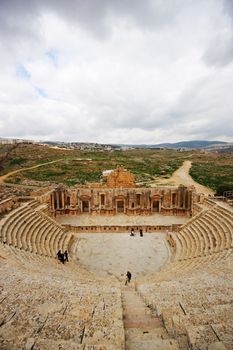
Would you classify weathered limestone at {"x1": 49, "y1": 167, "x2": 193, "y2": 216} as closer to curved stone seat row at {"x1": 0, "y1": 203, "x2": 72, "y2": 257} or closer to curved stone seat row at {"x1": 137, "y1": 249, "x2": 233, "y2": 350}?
curved stone seat row at {"x1": 0, "y1": 203, "x2": 72, "y2": 257}

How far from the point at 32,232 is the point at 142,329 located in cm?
1409

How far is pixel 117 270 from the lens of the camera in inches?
674

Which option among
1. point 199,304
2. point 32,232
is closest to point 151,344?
point 199,304

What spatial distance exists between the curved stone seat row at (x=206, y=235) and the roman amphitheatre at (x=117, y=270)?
102mm

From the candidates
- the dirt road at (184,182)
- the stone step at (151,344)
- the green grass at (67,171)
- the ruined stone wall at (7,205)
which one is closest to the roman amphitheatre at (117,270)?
the stone step at (151,344)

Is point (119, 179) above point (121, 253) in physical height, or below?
above

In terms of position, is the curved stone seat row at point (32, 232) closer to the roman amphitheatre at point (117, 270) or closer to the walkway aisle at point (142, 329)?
the roman amphitheatre at point (117, 270)

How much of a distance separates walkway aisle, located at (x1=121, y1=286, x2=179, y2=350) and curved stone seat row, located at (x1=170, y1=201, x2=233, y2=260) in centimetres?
840

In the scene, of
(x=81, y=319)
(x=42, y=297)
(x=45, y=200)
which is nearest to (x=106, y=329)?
(x=81, y=319)

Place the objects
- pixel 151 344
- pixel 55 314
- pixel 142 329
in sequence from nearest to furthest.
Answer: pixel 151 344, pixel 142 329, pixel 55 314

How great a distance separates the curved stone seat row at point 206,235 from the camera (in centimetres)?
1712

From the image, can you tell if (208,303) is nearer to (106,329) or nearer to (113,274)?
(106,329)

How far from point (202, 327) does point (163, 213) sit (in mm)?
21885

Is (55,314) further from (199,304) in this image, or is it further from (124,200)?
(124,200)
